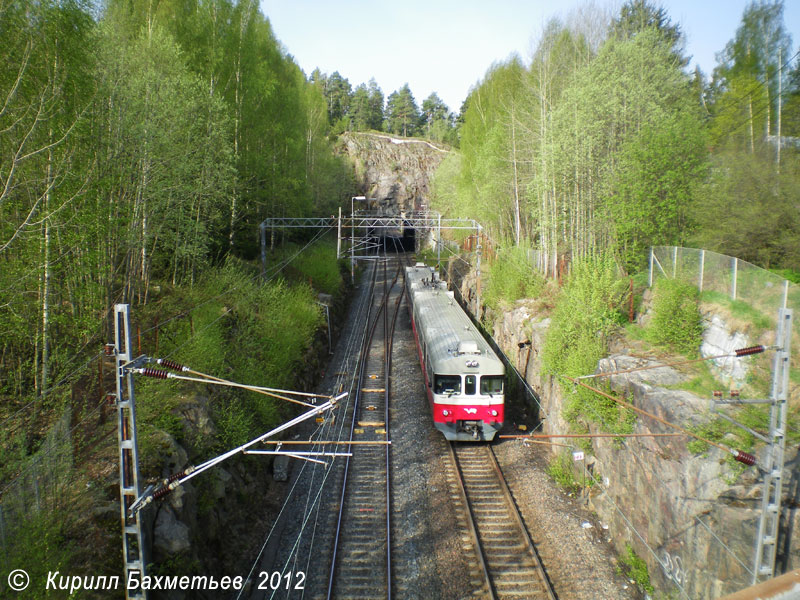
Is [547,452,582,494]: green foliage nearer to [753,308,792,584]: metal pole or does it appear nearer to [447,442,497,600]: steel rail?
[447,442,497,600]: steel rail

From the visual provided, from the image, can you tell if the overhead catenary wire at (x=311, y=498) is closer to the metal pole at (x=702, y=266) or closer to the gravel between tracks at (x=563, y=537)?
the gravel between tracks at (x=563, y=537)

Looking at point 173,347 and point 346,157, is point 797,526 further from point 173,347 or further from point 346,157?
point 346,157

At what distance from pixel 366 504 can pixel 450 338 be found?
511 centimetres

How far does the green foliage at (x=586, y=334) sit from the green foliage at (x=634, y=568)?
7.84ft

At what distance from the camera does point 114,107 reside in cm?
1012

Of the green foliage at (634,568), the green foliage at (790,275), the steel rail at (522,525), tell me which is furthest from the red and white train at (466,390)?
the green foliage at (790,275)

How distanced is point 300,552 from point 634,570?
20.6ft

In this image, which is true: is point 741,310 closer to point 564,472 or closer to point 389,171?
point 564,472

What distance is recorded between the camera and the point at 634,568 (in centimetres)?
879

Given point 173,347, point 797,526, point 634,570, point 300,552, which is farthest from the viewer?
point 173,347

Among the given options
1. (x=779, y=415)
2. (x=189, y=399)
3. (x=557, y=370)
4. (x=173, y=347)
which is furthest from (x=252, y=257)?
(x=779, y=415)

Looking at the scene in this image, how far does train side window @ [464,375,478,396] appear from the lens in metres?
12.4

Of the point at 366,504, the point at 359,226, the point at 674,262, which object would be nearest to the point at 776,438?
the point at 674,262

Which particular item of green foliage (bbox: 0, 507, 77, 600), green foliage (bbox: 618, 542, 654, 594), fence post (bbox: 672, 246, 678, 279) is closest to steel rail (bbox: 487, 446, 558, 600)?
green foliage (bbox: 618, 542, 654, 594)
